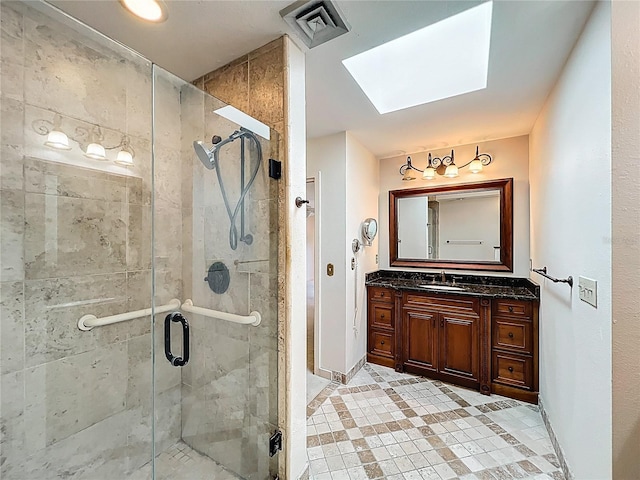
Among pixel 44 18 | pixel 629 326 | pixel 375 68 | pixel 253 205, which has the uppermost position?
pixel 375 68

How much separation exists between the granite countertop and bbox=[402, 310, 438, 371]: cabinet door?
0.87 feet

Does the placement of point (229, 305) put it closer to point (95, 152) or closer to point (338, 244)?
point (95, 152)

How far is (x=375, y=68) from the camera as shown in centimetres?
178

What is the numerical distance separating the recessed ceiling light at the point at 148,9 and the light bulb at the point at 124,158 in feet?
2.23

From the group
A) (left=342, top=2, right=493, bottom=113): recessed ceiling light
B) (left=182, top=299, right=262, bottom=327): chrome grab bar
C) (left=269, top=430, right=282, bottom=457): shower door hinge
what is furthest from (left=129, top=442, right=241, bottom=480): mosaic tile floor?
(left=342, top=2, right=493, bottom=113): recessed ceiling light

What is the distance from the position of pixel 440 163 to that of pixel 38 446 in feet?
11.8

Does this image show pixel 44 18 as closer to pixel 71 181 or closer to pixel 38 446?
pixel 71 181

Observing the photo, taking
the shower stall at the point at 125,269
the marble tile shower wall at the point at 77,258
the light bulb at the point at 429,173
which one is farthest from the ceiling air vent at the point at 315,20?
the light bulb at the point at 429,173

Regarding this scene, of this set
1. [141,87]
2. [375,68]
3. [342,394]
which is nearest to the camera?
[141,87]

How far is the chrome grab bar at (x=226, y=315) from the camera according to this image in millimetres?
1438

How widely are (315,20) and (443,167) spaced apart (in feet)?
7.01

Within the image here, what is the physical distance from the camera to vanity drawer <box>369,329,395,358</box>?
273 centimetres

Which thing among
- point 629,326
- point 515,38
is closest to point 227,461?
point 629,326

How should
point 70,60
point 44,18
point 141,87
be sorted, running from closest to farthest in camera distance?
point 44,18 → point 70,60 → point 141,87
